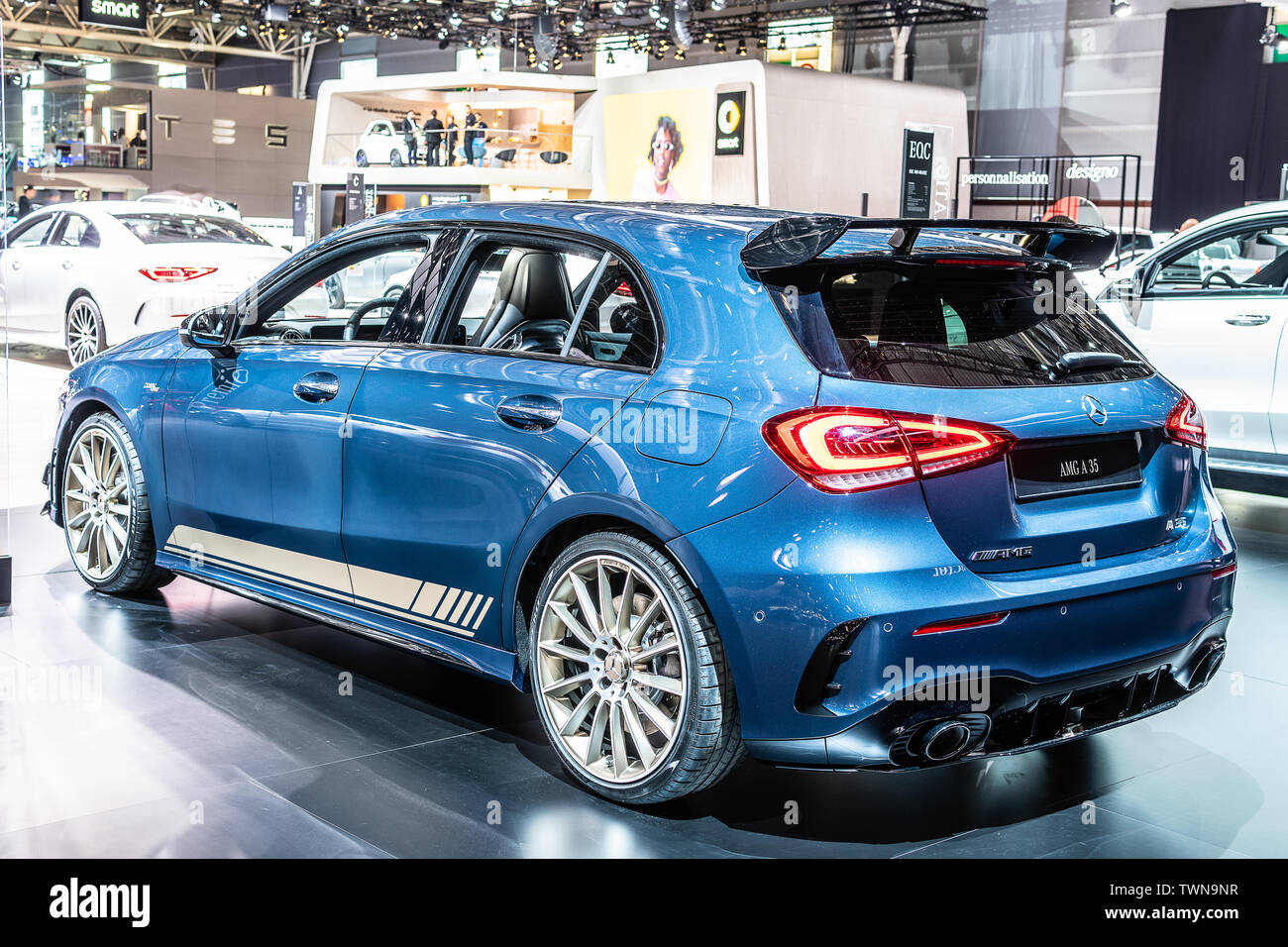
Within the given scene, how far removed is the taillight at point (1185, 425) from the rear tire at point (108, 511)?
342 cm

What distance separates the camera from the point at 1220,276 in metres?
7.34

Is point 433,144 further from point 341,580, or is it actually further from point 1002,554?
point 1002,554

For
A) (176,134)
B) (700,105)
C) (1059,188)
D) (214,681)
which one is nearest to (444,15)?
(176,134)

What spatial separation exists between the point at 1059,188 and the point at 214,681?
2439cm

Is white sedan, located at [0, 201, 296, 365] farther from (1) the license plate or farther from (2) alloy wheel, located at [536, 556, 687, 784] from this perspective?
(1) the license plate

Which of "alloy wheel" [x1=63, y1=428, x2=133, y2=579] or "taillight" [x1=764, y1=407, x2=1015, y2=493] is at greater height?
"taillight" [x1=764, y1=407, x2=1015, y2=493]

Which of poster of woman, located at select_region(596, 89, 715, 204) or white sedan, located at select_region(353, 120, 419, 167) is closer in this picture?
poster of woman, located at select_region(596, 89, 715, 204)

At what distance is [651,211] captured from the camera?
357 centimetres

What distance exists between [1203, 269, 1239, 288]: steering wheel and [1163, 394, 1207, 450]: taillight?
413 cm

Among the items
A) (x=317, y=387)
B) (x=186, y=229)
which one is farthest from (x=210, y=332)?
(x=186, y=229)

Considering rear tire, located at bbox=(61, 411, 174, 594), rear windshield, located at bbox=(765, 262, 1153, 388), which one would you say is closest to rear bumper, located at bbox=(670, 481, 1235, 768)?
rear windshield, located at bbox=(765, 262, 1153, 388)

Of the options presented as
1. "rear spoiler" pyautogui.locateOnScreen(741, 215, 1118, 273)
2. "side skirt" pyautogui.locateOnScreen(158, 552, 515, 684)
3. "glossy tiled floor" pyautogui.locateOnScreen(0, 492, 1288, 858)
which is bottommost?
"glossy tiled floor" pyautogui.locateOnScreen(0, 492, 1288, 858)

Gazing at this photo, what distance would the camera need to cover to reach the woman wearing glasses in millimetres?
21594

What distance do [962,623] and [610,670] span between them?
903 millimetres
